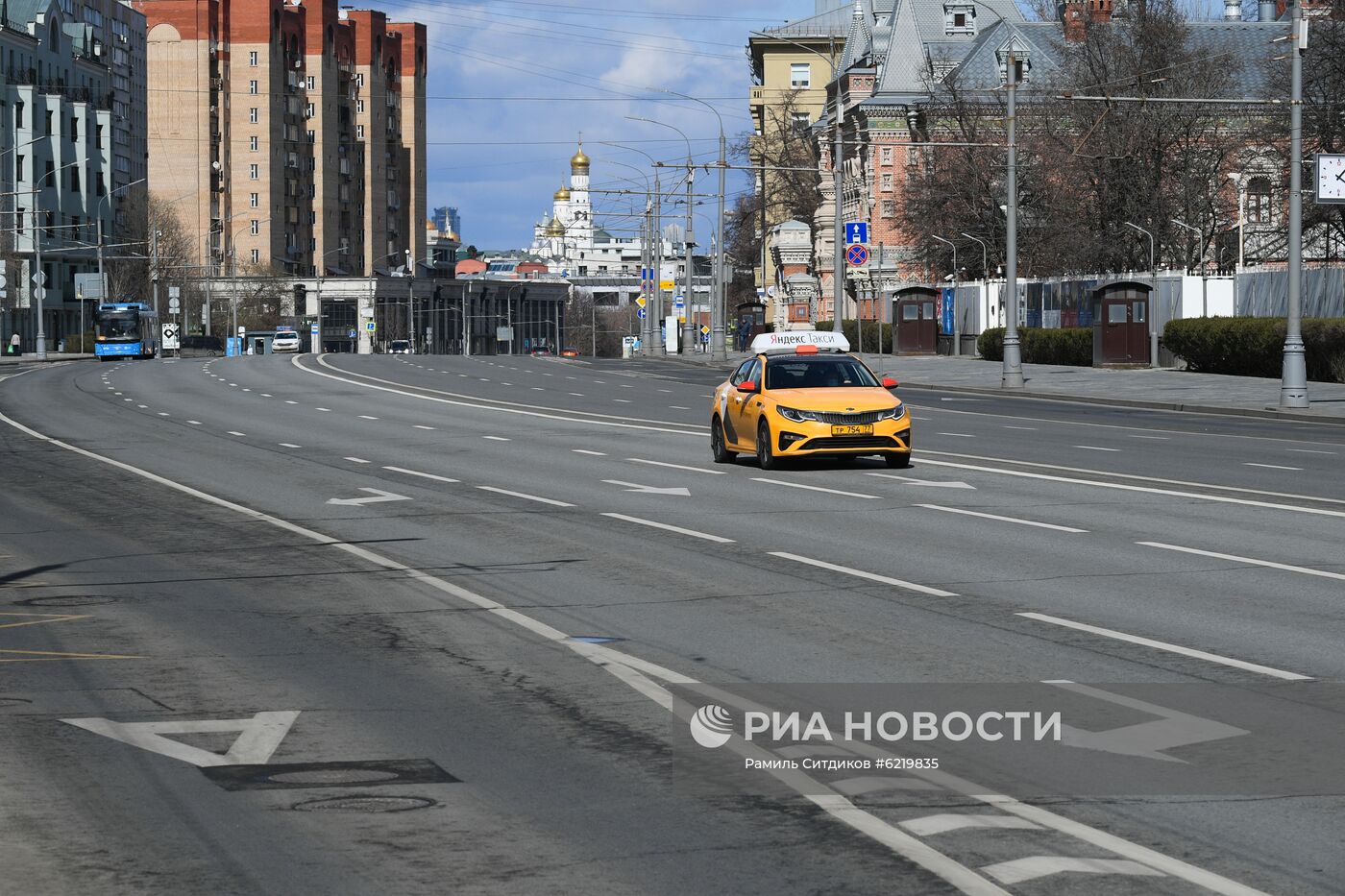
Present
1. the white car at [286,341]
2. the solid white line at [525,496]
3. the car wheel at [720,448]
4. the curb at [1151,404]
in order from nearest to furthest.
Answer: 1. the solid white line at [525,496]
2. the car wheel at [720,448]
3. the curb at [1151,404]
4. the white car at [286,341]

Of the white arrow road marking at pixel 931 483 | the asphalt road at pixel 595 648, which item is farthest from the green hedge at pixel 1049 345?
the white arrow road marking at pixel 931 483

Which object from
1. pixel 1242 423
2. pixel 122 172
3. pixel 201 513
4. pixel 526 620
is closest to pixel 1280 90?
pixel 1242 423

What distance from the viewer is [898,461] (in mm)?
23828

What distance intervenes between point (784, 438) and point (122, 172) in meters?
128

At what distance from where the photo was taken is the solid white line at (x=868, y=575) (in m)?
12.8

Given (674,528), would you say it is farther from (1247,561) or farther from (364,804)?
(364,804)

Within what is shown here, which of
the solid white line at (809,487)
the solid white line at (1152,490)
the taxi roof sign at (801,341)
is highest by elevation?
the taxi roof sign at (801,341)

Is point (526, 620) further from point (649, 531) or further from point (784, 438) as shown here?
point (784, 438)

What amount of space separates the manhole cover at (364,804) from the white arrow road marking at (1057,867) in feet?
6.78

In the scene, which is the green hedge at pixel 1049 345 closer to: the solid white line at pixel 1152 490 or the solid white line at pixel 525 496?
the solid white line at pixel 1152 490

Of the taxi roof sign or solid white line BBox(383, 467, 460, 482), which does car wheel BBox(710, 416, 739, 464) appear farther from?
the taxi roof sign

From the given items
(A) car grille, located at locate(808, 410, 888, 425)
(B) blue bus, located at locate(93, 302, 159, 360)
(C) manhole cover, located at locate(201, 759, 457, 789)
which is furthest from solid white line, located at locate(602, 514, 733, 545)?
(B) blue bus, located at locate(93, 302, 159, 360)

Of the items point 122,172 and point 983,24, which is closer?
point 983,24

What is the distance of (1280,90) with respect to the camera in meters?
59.6
